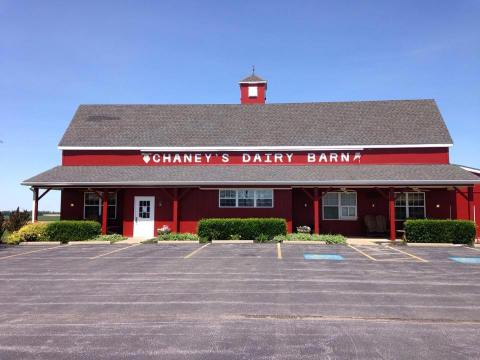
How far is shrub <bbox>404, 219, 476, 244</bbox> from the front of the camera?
64.7ft

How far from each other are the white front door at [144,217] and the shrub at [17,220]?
7820mm

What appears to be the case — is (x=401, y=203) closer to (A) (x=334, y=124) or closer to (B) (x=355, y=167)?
(B) (x=355, y=167)

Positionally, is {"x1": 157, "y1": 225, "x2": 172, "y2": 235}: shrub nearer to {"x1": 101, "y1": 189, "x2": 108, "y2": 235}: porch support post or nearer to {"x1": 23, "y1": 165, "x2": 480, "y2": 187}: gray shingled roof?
{"x1": 23, "y1": 165, "x2": 480, "y2": 187}: gray shingled roof

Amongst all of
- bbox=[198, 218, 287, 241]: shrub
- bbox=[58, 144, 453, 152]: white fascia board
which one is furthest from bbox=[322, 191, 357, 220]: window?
bbox=[198, 218, 287, 241]: shrub

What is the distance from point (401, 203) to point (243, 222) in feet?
30.0

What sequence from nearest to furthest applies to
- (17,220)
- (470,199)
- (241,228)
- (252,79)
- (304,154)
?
(470,199) < (241,228) < (304,154) < (17,220) < (252,79)

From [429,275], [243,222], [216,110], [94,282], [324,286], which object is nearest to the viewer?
[324,286]

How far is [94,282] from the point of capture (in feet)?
37.5

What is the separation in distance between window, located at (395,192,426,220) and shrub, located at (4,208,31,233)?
876 inches

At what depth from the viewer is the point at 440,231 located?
19.8 meters

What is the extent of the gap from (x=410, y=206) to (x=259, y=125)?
10.4 meters

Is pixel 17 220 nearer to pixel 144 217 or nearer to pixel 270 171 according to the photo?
pixel 144 217

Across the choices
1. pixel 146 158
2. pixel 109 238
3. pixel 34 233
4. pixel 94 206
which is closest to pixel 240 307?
pixel 109 238

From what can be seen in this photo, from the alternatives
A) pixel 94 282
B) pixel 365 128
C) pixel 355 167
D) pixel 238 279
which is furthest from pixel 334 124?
pixel 94 282
